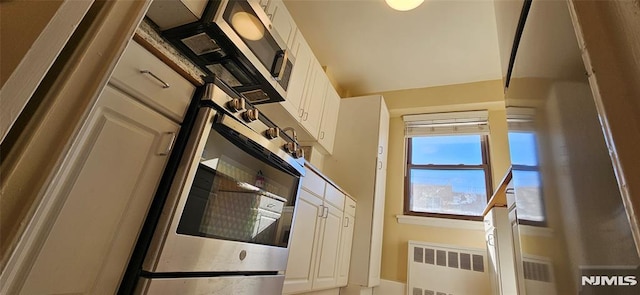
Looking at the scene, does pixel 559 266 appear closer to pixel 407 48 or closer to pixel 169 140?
pixel 169 140

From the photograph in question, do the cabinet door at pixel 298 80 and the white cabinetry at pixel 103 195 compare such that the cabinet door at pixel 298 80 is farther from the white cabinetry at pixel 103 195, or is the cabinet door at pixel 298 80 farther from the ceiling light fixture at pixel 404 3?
the white cabinetry at pixel 103 195

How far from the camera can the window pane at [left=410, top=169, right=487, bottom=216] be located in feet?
8.77

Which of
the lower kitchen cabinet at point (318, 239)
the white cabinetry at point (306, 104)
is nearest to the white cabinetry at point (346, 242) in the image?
the lower kitchen cabinet at point (318, 239)

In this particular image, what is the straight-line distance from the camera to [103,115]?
2.05 ft

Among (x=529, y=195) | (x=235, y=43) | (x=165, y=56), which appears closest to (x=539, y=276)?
(x=529, y=195)

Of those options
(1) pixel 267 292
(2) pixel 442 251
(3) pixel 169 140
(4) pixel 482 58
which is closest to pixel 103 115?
(3) pixel 169 140

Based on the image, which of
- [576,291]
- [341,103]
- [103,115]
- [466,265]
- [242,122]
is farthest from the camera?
[341,103]

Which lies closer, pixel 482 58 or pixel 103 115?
pixel 103 115

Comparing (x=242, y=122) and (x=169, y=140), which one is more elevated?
(x=242, y=122)

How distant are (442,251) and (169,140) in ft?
8.23

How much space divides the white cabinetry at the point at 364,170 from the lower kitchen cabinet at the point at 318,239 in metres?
0.15

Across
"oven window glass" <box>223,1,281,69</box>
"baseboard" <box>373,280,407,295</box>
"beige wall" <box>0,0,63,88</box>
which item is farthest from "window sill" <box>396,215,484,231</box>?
"beige wall" <box>0,0,63,88</box>

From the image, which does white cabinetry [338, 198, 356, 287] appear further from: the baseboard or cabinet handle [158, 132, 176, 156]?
cabinet handle [158, 132, 176, 156]

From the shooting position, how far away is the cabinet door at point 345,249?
6.70 feet
